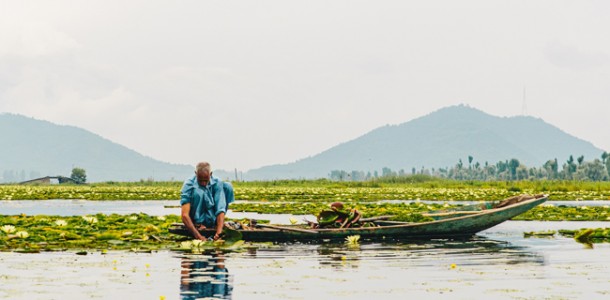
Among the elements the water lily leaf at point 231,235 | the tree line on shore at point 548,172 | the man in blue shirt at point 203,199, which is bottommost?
the water lily leaf at point 231,235

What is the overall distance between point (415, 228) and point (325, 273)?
5263 mm

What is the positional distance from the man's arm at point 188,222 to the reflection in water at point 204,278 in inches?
37.8

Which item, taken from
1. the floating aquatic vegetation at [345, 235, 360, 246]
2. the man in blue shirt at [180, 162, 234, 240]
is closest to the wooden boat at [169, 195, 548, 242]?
the floating aquatic vegetation at [345, 235, 360, 246]

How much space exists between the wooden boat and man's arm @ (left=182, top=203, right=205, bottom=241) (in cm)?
20

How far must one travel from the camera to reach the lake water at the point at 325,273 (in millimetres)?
10297

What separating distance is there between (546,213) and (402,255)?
43.8 ft

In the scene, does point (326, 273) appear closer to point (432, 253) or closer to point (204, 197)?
point (432, 253)

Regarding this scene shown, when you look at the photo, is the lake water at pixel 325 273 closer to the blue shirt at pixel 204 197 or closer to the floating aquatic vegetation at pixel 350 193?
the blue shirt at pixel 204 197

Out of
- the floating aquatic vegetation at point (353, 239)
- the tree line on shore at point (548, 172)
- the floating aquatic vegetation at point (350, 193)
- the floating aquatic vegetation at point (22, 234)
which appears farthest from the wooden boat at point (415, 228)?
the tree line on shore at point (548, 172)

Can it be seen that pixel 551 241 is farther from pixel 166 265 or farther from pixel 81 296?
pixel 81 296

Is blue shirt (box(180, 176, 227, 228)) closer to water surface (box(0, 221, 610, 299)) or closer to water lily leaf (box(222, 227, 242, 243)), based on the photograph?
water lily leaf (box(222, 227, 242, 243))

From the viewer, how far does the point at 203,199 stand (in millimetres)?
15516

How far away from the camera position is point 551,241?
701 inches

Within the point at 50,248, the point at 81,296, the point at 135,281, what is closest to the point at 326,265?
the point at 135,281
